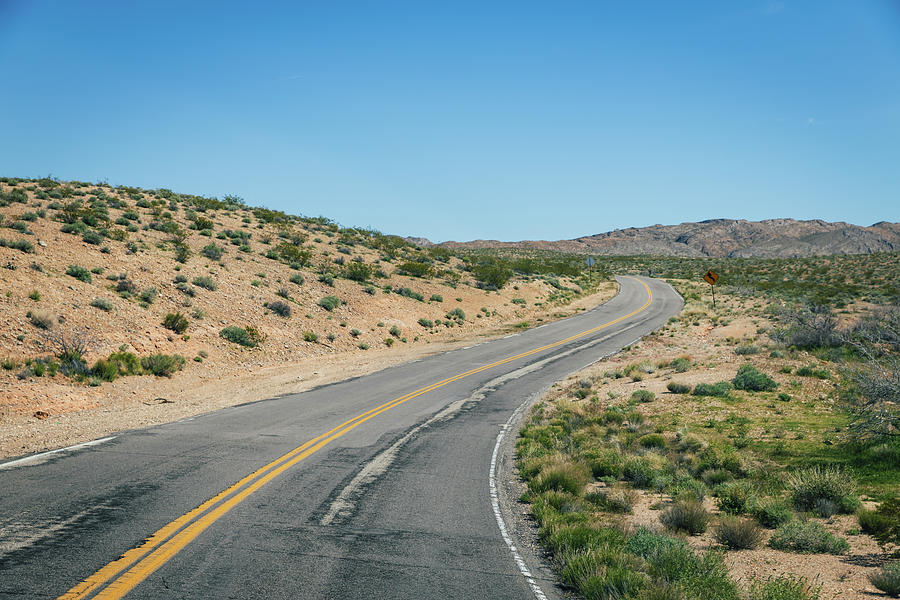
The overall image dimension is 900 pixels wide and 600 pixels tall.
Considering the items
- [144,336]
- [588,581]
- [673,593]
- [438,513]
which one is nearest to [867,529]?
[673,593]

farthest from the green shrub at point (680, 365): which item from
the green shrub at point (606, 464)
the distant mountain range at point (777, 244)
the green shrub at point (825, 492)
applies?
the distant mountain range at point (777, 244)

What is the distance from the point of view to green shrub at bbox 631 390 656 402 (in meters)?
16.0

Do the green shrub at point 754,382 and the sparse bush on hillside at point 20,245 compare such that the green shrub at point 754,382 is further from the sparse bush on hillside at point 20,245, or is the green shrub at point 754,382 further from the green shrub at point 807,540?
the sparse bush on hillside at point 20,245

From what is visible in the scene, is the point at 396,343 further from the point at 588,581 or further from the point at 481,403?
the point at 588,581

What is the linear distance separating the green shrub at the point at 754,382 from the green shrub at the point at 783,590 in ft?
40.8

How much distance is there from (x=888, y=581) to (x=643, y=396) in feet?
36.3

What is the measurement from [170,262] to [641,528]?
2717cm

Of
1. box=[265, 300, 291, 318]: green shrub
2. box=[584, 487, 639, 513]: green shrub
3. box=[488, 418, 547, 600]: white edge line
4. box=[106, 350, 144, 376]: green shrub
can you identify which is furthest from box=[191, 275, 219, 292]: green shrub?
box=[584, 487, 639, 513]: green shrub

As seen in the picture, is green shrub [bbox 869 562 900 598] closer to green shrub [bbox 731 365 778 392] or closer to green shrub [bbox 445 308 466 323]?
green shrub [bbox 731 365 778 392]

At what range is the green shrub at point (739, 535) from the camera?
262 inches

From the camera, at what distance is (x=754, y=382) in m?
16.4

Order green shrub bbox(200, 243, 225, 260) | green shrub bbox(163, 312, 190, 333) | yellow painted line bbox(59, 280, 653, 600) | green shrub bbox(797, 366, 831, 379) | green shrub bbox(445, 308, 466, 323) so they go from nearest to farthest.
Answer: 1. yellow painted line bbox(59, 280, 653, 600)
2. green shrub bbox(797, 366, 831, 379)
3. green shrub bbox(163, 312, 190, 333)
4. green shrub bbox(200, 243, 225, 260)
5. green shrub bbox(445, 308, 466, 323)

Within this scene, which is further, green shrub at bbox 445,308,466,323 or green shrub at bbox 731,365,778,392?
green shrub at bbox 445,308,466,323

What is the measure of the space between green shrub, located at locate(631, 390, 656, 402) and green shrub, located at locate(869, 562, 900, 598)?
10755mm
